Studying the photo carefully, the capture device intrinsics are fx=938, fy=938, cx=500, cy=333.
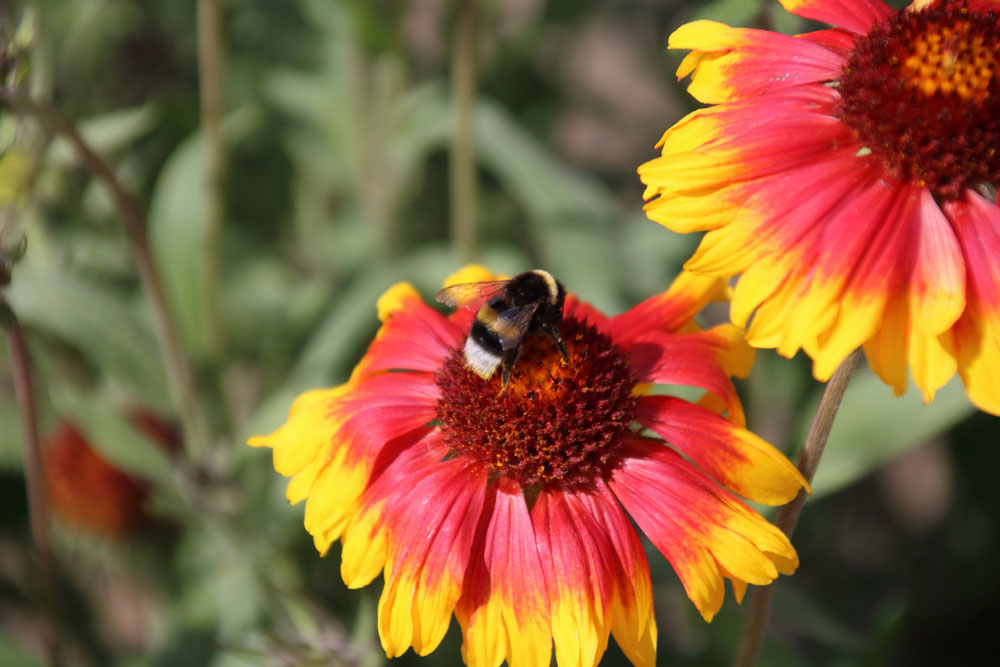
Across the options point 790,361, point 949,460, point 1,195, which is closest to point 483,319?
point 1,195

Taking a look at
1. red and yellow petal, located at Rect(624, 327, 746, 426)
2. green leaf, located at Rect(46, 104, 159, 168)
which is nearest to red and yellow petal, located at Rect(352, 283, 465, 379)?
red and yellow petal, located at Rect(624, 327, 746, 426)

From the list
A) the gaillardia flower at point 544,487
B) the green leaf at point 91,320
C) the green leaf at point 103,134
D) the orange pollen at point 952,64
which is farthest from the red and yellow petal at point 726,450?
the green leaf at point 103,134

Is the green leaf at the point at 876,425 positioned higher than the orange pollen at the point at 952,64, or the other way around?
the orange pollen at the point at 952,64

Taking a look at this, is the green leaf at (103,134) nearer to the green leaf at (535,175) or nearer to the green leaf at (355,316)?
the green leaf at (355,316)

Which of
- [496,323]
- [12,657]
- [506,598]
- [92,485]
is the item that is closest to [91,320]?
[92,485]

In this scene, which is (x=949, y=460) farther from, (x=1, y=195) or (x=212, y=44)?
(x=1, y=195)
